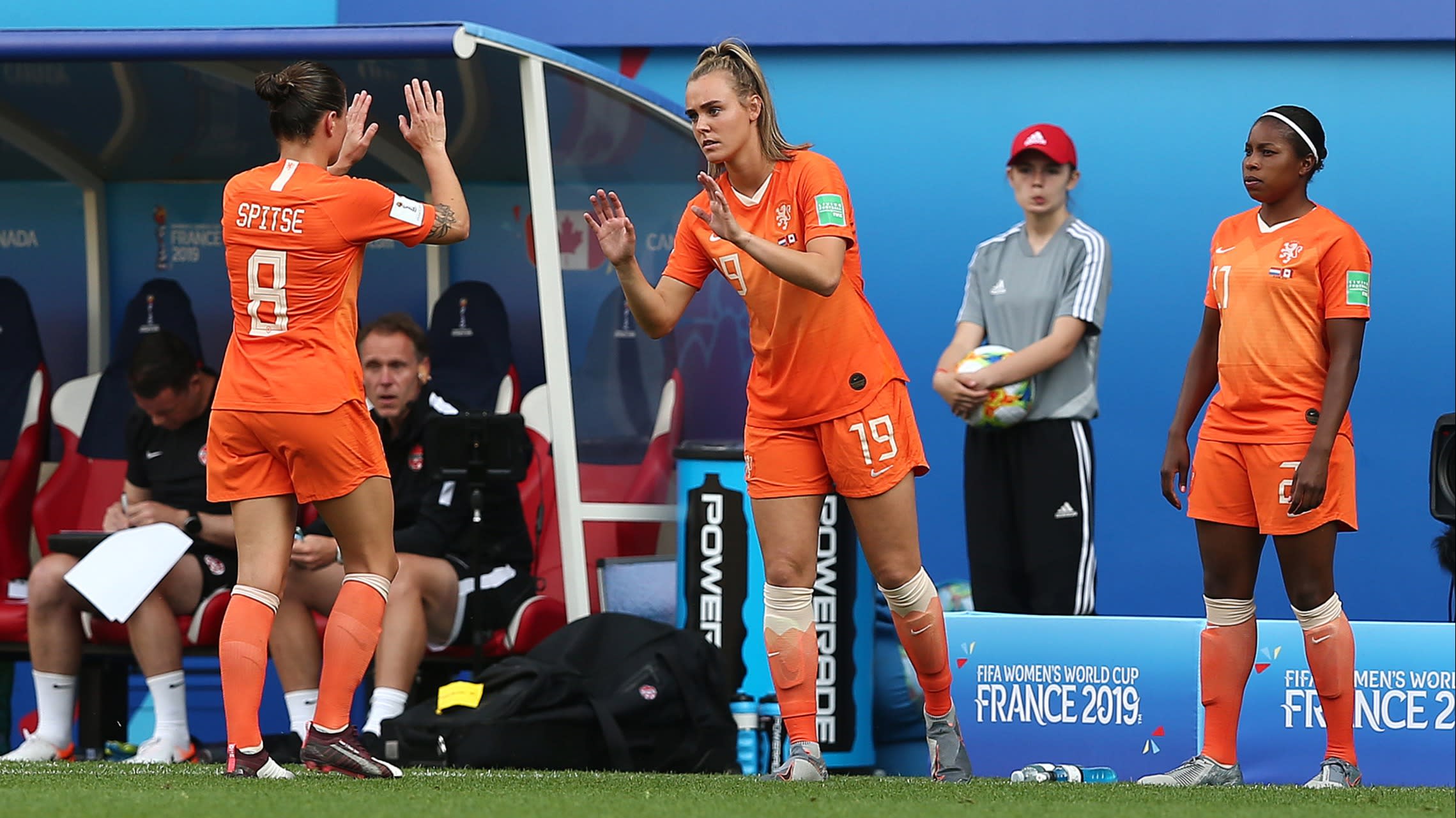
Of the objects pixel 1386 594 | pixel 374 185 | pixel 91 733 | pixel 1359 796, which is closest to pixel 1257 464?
pixel 1359 796

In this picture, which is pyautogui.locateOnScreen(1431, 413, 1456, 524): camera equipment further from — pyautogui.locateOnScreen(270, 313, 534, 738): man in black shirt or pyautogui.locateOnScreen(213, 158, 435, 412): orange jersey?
pyautogui.locateOnScreen(270, 313, 534, 738): man in black shirt

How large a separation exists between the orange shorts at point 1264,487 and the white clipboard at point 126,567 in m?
3.31

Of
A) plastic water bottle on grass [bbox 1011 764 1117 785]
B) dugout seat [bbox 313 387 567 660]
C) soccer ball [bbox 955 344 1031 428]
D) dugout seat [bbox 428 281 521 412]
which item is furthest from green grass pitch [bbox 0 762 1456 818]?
dugout seat [bbox 428 281 521 412]

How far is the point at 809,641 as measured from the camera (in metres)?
4.50

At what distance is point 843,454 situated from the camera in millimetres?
4414

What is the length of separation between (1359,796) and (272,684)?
14.9 ft

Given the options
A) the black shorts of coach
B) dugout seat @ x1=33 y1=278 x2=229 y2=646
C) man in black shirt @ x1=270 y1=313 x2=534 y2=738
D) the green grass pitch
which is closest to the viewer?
the green grass pitch

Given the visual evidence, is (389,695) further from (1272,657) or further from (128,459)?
(1272,657)

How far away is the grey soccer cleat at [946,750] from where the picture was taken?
468 centimetres

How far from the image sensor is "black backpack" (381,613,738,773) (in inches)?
212

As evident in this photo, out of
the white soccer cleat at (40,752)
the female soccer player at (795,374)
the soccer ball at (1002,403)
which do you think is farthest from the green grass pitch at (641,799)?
the soccer ball at (1002,403)

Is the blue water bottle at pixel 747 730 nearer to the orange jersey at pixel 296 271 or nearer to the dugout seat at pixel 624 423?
the dugout seat at pixel 624 423

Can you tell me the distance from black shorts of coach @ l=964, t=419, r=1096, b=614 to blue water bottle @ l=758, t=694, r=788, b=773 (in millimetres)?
743

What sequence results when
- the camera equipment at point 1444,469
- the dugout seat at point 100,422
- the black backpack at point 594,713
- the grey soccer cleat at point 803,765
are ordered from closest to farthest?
the grey soccer cleat at point 803,765 < the camera equipment at point 1444,469 < the black backpack at point 594,713 < the dugout seat at point 100,422
